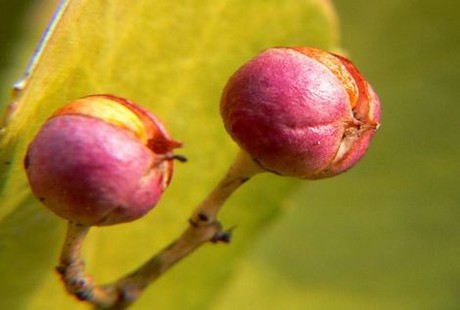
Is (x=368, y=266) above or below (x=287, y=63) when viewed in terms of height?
below

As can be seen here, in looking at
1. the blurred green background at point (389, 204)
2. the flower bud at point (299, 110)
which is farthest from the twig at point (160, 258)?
the blurred green background at point (389, 204)

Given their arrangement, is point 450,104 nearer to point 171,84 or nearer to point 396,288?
point 396,288

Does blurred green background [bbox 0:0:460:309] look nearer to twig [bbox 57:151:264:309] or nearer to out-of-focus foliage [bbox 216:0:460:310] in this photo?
out-of-focus foliage [bbox 216:0:460:310]

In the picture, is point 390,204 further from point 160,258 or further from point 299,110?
point 299,110

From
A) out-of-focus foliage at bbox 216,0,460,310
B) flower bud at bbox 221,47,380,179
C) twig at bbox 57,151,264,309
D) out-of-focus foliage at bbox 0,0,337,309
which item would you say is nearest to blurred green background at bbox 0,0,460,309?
out-of-focus foliage at bbox 216,0,460,310

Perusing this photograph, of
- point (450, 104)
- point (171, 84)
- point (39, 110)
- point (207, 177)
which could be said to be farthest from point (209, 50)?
point (450, 104)

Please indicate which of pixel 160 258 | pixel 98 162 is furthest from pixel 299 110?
pixel 160 258

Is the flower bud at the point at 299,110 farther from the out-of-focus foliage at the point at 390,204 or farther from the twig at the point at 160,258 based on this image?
the out-of-focus foliage at the point at 390,204
